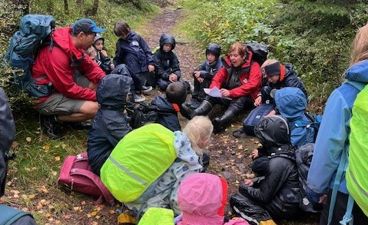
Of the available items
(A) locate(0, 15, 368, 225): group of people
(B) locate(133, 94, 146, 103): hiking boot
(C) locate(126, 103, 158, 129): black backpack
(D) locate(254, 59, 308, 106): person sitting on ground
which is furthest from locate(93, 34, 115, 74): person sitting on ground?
(D) locate(254, 59, 308, 106): person sitting on ground

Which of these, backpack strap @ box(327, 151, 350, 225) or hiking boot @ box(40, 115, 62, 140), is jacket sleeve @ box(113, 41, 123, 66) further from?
backpack strap @ box(327, 151, 350, 225)

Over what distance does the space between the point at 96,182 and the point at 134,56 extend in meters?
3.95

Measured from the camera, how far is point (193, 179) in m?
3.44

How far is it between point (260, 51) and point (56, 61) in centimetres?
368

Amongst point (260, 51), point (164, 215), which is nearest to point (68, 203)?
point (164, 215)

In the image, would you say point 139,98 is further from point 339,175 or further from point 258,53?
point 339,175

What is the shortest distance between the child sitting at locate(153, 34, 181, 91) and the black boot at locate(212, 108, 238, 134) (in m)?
2.00

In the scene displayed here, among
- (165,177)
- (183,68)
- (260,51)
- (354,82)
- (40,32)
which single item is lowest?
(183,68)

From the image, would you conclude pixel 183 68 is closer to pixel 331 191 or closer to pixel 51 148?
pixel 51 148

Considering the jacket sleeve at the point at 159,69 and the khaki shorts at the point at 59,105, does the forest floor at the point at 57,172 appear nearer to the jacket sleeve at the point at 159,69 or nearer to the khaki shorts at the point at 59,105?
the khaki shorts at the point at 59,105

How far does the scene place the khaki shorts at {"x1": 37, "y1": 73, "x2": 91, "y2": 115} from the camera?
20.3 ft

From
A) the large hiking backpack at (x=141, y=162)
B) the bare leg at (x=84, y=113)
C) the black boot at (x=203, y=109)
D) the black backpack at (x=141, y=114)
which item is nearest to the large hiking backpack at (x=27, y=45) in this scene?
the bare leg at (x=84, y=113)

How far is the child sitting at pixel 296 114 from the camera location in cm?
562

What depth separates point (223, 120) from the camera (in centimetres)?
728
